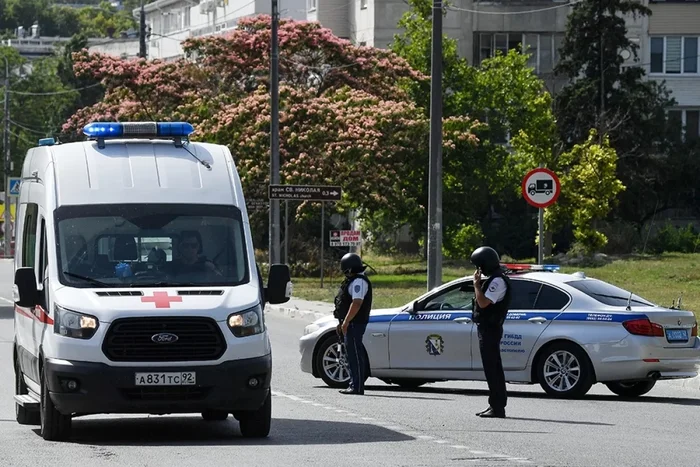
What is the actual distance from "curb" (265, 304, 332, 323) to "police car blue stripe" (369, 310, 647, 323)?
Result: 13530mm

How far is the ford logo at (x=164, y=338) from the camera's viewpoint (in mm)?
12562

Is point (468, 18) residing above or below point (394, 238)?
above

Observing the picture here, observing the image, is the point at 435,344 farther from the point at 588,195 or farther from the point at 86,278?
the point at 588,195

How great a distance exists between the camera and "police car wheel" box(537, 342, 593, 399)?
1741 centimetres

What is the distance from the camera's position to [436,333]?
708 inches

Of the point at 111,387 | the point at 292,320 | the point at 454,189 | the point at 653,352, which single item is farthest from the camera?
the point at 454,189

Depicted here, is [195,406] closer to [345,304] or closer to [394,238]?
[345,304]

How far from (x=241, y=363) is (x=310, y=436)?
47.5 inches

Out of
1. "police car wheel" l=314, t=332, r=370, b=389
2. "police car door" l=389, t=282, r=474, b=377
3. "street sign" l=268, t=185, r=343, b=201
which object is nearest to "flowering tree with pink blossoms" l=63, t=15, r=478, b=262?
"street sign" l=268, t=185, r=343, b=201

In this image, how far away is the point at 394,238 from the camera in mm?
66875

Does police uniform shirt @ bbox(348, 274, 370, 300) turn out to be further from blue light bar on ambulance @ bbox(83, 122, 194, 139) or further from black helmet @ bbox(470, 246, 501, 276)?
blue light bar on ambulance @ bbox(83, 122, 194, 139)

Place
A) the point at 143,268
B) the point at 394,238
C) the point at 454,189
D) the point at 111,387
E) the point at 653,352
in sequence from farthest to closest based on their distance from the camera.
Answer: the point at 394,238 < the point at 454,189 < the point at 653,352 < the point at 143,268 < the point at 111,387

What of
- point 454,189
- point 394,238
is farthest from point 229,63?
point 394,238

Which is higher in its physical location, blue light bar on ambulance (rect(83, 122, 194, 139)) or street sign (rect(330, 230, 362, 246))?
blue light bar on ambulance (rect(83, 122, 194, 139))
